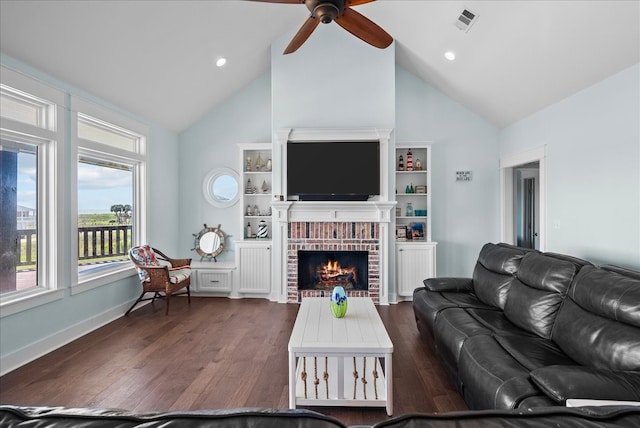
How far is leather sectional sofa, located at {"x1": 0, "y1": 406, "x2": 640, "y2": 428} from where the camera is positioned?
2.06 ft

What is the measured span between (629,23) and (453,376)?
2.88 metres

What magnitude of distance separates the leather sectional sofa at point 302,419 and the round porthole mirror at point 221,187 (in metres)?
5.00

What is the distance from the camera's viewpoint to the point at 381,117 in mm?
4789

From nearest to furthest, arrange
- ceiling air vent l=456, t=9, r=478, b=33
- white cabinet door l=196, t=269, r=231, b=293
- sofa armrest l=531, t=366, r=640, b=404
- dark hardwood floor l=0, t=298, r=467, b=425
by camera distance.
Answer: sofa armrest l=531, t=366, r=640, b=404, dark hardwood floor l=0, t=298, r=467, b=425, ceiling air vent l=456, t=9, r=478, b=33, white cabinet door l=196, t=269, r=231, b=293

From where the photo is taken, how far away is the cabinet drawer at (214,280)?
5.06 m

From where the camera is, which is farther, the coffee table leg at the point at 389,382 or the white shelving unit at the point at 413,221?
the white shelving unit at the point at 413,221

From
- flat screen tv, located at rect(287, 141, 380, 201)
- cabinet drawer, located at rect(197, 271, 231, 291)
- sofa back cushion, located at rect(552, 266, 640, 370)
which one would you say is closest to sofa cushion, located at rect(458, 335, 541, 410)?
sofa back cushion, located at rect(552, 266, 640, 370)

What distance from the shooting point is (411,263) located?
4.93m

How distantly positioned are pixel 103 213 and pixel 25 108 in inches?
58.0

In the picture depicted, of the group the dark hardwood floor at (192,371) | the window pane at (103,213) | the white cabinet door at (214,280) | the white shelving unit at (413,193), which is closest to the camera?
the dark hardwood floor at (192,371)

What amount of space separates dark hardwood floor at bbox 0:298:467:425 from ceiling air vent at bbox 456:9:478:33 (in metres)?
3.25

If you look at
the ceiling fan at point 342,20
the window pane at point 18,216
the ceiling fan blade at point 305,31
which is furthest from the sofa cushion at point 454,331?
the window pane at point 18,216

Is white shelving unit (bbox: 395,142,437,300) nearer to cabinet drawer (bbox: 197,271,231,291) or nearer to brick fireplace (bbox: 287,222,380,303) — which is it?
brick fireplace (bbox: 287,222,380,303)

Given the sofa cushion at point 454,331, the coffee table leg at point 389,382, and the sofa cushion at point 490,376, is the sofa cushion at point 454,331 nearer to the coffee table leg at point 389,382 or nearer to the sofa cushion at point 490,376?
the sofa cushion at point 490,376
